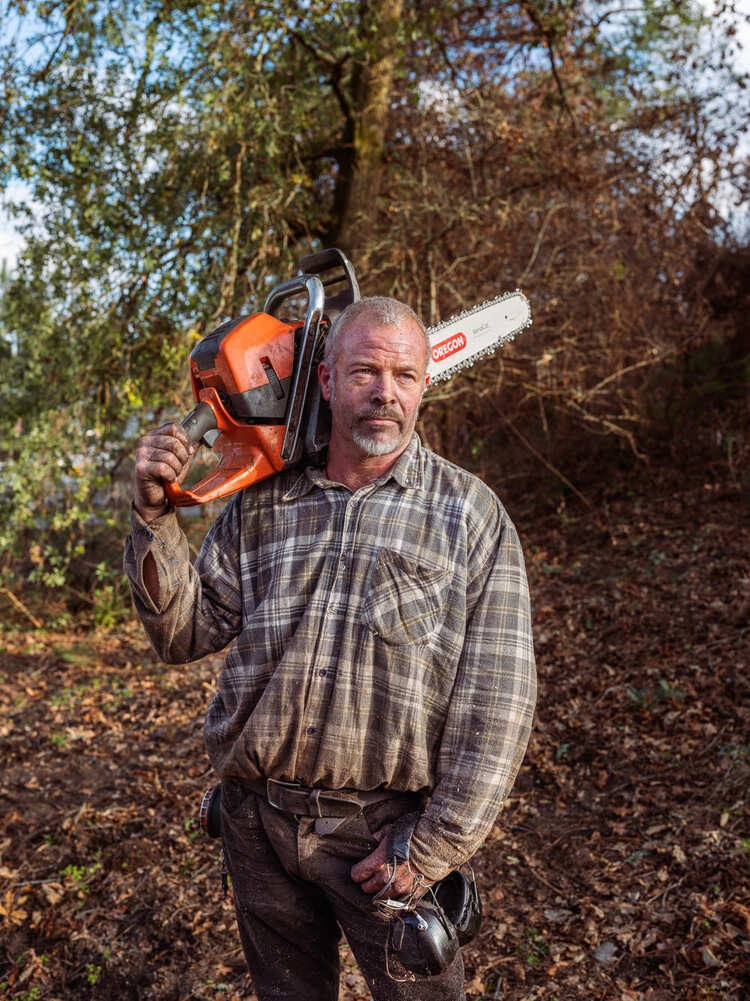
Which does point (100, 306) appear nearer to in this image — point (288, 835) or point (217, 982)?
point (217, 982)

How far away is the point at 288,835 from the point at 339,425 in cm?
104

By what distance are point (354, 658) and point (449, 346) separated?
1203 millimetres

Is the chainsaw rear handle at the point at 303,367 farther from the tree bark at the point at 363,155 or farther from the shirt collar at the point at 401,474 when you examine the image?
the tree bark at the point at 363,155

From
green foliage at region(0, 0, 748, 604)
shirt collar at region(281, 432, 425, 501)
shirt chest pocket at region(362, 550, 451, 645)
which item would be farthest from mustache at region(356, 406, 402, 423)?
green foliage at region(0, 0, 748, 604)

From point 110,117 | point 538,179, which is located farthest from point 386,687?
point 538,179

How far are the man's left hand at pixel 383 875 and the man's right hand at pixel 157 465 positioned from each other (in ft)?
3.19

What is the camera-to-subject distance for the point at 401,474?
6.98 ft

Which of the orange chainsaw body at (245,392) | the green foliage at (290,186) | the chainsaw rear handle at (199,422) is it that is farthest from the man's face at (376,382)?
the green foliage at (290,186)

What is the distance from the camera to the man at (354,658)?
194 centimetres

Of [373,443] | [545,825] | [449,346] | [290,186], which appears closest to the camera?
[373,443]

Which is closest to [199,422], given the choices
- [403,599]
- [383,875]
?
[403,599]

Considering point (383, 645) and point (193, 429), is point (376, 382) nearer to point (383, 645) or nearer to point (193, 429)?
point (193, 429)

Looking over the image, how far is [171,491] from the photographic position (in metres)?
2.06

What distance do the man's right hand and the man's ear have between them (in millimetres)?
415
